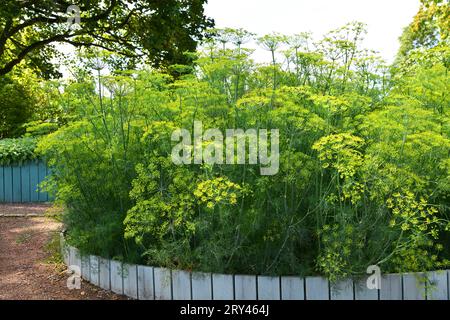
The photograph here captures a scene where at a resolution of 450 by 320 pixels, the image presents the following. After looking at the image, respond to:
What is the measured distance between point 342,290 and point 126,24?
11648 millimetres

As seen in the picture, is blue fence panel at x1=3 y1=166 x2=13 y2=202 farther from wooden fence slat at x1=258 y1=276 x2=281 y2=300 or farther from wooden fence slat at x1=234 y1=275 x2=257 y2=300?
wooden fence slat at x1=258 y1=276 x2=281 y2=300

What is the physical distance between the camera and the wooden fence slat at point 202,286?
3775 mm

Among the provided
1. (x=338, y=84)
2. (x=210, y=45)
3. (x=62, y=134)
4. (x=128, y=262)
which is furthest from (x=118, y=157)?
(x=338, y=84)

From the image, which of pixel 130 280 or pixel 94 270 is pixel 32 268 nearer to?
→ pixel 94 270

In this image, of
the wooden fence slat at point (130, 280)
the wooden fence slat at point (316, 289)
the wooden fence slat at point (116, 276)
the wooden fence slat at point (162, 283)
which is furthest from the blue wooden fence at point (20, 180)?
the wooden fence slat at point (316, 289)

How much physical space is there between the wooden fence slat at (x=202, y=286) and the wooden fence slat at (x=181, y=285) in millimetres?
49

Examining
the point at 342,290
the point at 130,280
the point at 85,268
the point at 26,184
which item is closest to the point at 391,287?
the point at 342,290

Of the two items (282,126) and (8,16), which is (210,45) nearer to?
(282,126)

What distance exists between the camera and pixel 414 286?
12.1 ft

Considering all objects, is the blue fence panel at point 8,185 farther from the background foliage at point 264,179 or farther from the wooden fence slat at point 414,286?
the wooden fence slat at point 414,286

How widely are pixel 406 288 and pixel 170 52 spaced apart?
9.80 meters

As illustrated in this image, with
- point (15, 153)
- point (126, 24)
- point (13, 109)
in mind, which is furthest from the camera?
point (13, 109)

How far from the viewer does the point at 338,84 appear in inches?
195

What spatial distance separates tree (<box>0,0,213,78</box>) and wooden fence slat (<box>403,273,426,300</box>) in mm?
8368
